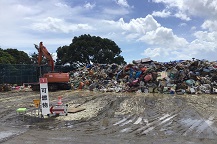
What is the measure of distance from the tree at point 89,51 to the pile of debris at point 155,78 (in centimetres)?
2114

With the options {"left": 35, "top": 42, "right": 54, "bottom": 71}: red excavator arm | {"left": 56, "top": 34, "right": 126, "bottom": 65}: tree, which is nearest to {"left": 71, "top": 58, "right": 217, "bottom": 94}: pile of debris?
{"left": 35, "top": 42, "right": 54, "bottom": 71}: red excavator arm

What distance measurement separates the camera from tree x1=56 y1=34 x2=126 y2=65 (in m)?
52.7

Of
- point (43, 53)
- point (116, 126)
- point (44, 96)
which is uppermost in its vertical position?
point (43, 53)

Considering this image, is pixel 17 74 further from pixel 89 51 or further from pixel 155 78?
pixel 89 51

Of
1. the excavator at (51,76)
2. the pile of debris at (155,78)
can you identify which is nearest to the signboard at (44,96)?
the pile of debris at (155,78)

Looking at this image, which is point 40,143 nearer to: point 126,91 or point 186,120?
point 186,120

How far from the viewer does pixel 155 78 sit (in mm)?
24328

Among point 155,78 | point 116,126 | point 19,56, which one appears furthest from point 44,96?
point 19,56

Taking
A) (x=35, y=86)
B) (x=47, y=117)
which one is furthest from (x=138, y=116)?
(x=35, y=86)

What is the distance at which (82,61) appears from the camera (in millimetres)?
53031

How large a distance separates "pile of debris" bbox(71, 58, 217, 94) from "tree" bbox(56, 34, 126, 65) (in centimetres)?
2114

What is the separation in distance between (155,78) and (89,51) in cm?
2969

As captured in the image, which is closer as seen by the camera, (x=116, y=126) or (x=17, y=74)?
(x=116, y=126)

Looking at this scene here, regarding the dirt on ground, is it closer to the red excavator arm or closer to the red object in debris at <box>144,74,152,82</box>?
the red object in debris at <box>144,74,152,82</box>
